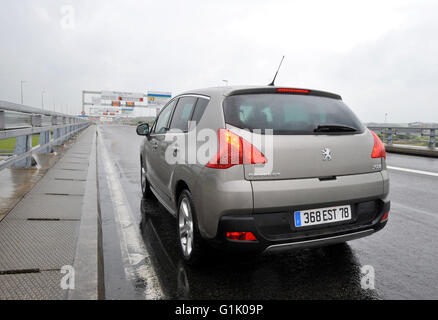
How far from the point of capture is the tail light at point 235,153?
8.56ft

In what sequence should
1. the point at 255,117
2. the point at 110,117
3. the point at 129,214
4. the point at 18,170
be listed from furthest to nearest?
the point at 110,117
the point at 18,170
the point at 129,214
the point at 255,117

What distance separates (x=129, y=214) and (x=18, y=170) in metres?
3.52

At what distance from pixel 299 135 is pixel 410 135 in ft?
45.6

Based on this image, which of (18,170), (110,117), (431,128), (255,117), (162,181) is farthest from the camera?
(110,117)

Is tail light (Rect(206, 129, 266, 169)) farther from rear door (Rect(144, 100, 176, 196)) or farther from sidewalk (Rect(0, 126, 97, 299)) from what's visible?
rear door (Rect(144, 100, 176, 196))

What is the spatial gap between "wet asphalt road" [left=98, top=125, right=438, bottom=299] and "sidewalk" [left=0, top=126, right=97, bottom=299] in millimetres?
377

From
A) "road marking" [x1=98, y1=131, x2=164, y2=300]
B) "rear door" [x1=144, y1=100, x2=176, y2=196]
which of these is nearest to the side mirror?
"rear door" [x1=144, y1=100, x2=176, y2=196]

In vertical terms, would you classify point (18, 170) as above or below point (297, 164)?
below

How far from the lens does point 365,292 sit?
2707 millimetres

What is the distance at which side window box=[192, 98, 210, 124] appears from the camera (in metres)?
3.25

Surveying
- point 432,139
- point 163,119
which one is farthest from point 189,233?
point 432,139

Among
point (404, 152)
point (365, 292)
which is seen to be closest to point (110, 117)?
point (404, 152)
